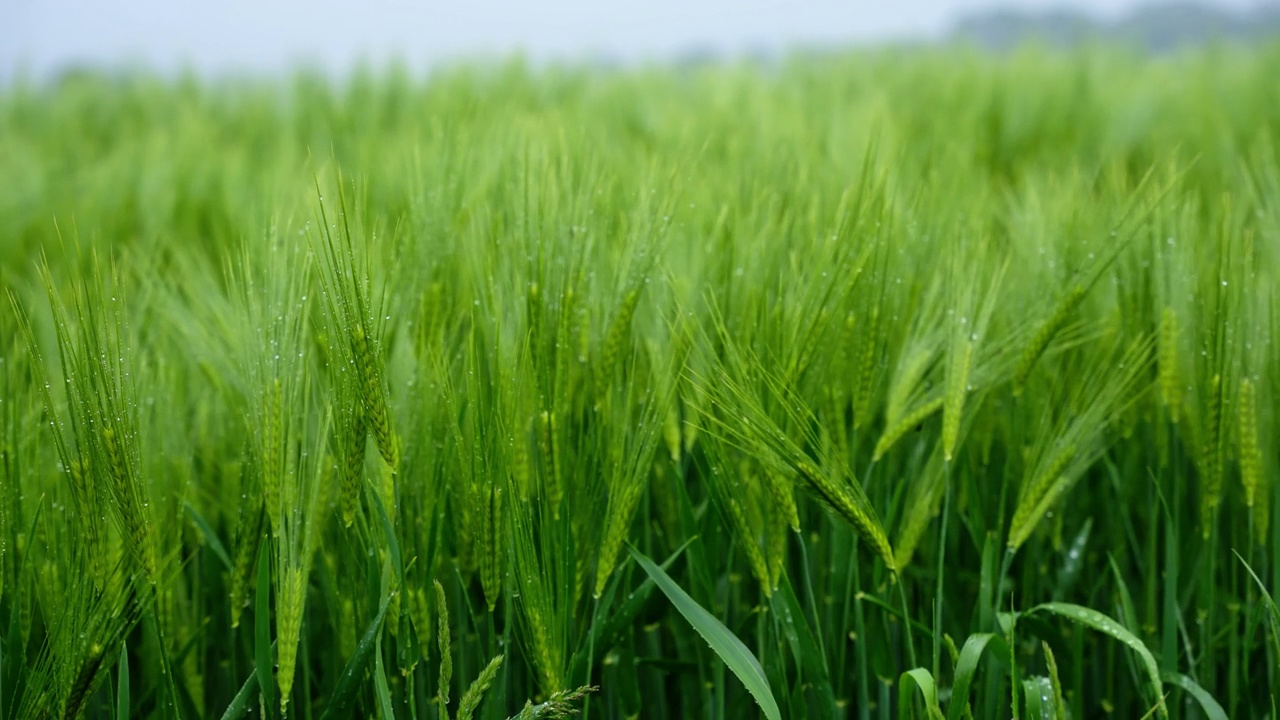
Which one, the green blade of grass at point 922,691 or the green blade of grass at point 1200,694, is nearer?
the green blade of grass at point 922,691

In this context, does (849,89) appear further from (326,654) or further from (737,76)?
(326,654)

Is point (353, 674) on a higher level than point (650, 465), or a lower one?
lower

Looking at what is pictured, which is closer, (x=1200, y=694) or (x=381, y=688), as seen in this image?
(x=381, y=688)

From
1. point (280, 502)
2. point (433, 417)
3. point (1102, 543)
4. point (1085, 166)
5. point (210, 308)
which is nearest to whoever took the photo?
point (280, 502)

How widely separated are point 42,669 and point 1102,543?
0.94 m

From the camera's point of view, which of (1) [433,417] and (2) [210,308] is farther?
(2) [210,308]

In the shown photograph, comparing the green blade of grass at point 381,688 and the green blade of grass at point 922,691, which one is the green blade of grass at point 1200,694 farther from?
the green blade of grass at point 381,688

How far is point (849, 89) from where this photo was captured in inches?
124

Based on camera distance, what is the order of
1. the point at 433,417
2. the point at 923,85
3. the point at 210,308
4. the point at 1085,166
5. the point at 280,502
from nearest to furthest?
the point at 280,502 < the point at 433,417 < the point at 210,308 < the point at 1085,166 < the point at 923,85

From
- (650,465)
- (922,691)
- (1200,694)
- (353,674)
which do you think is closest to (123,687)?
(353,674)

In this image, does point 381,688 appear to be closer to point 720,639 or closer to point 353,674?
point 353,674

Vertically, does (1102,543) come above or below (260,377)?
below

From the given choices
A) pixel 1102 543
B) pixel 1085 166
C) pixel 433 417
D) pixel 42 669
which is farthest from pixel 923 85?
pixel 42 669

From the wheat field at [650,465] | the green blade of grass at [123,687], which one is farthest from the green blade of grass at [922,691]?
the green blade of grass at [123,687]
